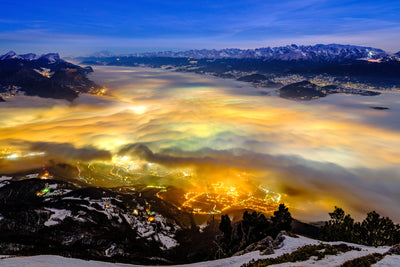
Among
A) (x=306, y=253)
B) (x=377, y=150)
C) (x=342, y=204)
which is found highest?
(x=306, y=253)

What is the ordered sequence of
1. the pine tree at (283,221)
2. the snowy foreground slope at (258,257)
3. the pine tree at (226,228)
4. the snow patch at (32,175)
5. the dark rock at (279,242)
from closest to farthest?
the snowy foreground slope at (258,257) < the dark rock at (279,242) < the pine tree at (283,221) < the pine tree at (226,228) < the snow patch at (32,175)

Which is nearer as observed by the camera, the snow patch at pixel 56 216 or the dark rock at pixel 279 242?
the dark rock at pixel 279 242

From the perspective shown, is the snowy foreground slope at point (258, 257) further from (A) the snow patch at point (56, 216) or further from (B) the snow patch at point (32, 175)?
(B) the snow patch at point (32, 175)

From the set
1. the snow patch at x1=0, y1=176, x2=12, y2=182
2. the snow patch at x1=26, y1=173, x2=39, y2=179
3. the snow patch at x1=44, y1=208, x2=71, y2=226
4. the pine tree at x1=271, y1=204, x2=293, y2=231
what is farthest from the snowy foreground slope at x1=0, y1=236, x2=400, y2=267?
the snow patch at x1=26, y1=173, x2=39, y2=179

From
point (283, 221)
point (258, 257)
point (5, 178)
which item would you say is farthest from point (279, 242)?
point (5, 178)

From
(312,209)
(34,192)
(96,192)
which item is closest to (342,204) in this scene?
(312,209)

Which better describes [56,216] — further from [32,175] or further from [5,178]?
[5,178]

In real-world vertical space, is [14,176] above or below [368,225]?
below

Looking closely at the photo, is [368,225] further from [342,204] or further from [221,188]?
[221,188]

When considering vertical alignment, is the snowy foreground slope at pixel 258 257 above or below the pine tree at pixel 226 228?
above

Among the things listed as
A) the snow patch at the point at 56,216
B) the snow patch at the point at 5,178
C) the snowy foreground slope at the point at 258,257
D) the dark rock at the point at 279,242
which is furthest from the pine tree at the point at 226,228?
the snow patch at the point at 5,178

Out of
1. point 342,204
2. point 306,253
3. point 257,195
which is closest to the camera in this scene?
point 306,253
